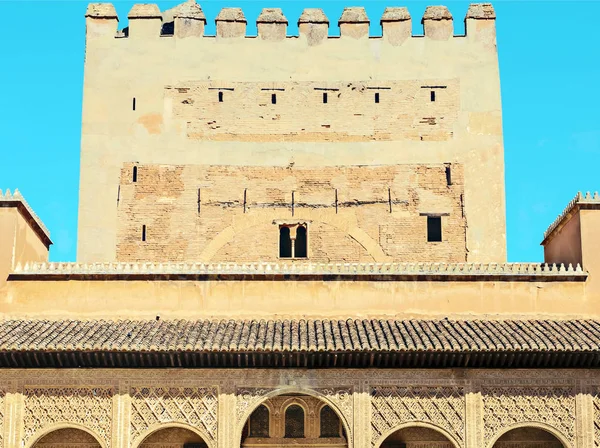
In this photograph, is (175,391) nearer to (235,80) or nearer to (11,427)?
(11,427)

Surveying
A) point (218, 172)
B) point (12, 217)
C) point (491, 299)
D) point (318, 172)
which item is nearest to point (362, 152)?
point (318, 172)

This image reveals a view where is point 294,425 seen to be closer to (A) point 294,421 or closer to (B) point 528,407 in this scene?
(A) point 294,421

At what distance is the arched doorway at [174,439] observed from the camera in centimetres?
2019

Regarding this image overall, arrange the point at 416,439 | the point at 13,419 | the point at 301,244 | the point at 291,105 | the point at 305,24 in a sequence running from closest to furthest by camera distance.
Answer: the point at 13,419, the point at 416,439, the point at 301,244, the point at 291,105, the point at 305,24

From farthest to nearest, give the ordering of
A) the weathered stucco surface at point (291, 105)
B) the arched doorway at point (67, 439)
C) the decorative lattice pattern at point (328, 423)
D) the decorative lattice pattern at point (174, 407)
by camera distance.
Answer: the weathered stucco surface at point (291, 105), the decorative lattice pattern at point (328, 423), the arched doorway at point (67, 439), the decorative lattice pattern at point (174, 407)

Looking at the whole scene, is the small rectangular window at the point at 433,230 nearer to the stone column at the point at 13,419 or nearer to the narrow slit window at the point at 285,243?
the narrow slit window at the point at 285,243

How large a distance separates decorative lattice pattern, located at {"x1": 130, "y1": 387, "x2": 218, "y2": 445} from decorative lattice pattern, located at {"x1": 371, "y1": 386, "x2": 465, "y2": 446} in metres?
2.33

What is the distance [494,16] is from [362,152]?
13.5 feet

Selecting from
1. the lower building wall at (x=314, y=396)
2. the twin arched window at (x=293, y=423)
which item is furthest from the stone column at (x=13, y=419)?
the twin arched window at (x=293, y=423)

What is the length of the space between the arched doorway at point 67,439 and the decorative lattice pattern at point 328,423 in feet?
11.1

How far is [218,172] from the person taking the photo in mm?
26891

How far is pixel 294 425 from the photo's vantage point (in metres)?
20.4

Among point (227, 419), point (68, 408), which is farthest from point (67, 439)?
point (227, 419)

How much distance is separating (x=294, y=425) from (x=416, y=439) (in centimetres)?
187
